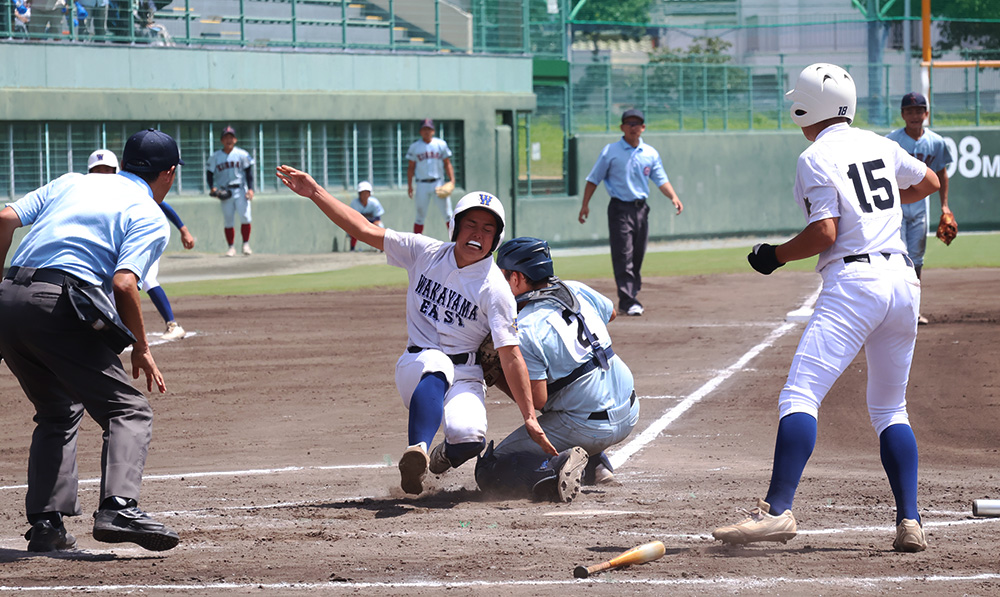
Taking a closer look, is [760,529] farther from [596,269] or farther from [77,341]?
[596,269]

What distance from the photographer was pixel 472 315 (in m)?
6.17

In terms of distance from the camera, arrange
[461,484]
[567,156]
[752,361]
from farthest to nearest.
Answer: [567,156] < [752,361] < [461,484]

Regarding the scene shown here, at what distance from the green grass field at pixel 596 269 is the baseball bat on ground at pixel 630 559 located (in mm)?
12409

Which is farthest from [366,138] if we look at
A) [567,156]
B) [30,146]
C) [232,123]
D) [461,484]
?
[461,484]

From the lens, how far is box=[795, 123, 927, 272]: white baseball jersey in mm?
5023

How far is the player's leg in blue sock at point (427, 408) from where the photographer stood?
5.96m

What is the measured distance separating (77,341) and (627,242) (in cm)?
927

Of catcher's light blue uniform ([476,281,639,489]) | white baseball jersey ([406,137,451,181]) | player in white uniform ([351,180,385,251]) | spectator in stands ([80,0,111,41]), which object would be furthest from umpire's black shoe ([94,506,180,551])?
white baseball jersey ([406,137,451,181])

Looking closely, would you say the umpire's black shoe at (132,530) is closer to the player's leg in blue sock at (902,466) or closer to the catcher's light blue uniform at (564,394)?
the catcher's light blue uniform at (564,394)

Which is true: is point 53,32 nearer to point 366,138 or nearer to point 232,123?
point 232,123

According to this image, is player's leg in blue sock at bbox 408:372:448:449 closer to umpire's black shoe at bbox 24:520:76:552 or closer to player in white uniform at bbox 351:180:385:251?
umpire's black shoe at bbox 24:520:76:552

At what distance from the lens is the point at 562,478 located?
19.8 feet

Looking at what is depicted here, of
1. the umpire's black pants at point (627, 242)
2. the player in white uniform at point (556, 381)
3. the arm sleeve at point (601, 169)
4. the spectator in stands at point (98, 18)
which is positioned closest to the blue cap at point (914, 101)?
the umpire's black pants at point (627, 242)

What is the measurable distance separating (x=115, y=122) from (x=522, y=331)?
16529 millimetres
